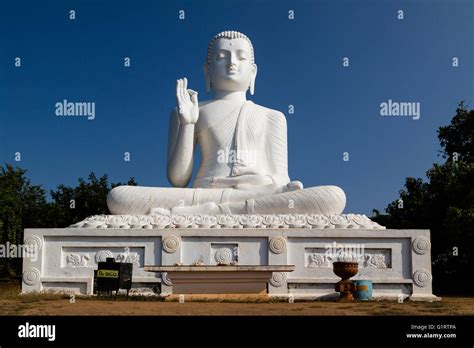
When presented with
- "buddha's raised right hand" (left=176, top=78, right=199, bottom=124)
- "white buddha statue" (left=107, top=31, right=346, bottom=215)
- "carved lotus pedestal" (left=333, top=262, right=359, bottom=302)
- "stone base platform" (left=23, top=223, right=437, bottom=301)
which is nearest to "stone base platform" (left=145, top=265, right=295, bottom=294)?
"carved lotus pedestal" (left=333, top=262, right=359, bottom=302)

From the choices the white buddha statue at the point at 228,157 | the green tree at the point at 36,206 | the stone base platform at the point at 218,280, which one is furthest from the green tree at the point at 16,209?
the stone base platform at the point at 218,280

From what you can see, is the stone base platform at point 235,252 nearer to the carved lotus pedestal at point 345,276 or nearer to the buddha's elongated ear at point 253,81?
the carved lotus pedestal at point 345,276

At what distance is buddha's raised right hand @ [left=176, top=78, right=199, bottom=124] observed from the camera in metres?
11.5

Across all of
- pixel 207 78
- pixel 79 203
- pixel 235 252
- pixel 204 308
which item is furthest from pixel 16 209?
pixel 204 308

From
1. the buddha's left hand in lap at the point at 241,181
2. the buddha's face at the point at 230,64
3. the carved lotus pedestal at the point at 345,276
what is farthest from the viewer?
the buddha's face at the point at 230,64

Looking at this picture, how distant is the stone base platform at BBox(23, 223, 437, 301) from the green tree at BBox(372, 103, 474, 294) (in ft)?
12.5

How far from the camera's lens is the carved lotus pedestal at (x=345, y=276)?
9062mm

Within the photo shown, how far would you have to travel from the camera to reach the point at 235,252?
9.89m

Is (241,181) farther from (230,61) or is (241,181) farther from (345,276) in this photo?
(345,276)

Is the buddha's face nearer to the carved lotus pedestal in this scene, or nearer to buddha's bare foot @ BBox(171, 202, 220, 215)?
buddha's bare foot @ BBox(171, 202, 220, 215)

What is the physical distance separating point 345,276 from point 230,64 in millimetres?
5118

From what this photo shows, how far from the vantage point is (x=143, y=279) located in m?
9.76

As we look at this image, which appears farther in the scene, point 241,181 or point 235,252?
point 241,181

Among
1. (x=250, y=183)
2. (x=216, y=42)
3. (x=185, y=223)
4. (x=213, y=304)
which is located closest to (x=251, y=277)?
(x=213, y=304)
